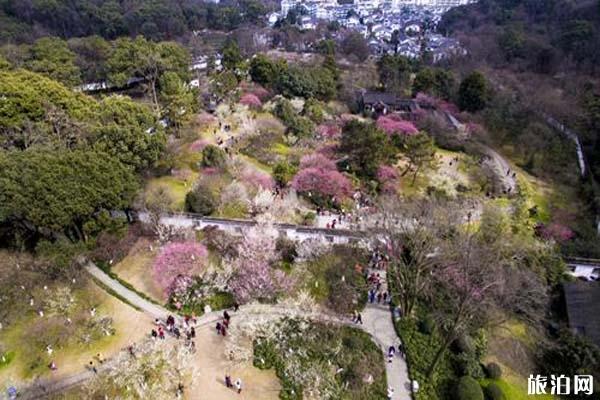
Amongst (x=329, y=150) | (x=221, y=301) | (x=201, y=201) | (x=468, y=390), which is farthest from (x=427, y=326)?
(x=329, y=150)

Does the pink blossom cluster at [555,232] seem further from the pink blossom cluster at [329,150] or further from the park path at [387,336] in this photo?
the pink blossom cluster at [329,150]

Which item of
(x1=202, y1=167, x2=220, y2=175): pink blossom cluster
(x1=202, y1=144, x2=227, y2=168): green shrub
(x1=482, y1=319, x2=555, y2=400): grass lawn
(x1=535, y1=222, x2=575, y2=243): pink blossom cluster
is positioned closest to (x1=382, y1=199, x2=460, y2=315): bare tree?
(x1=482, y1=319, x2=555, y2=400): grass lawn

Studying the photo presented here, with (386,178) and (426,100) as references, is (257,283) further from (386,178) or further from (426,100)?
(426,100)

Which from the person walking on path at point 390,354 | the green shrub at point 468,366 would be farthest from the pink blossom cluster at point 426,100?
the person walking on path at point 390,354

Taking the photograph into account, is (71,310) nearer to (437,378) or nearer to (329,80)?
(437,378)

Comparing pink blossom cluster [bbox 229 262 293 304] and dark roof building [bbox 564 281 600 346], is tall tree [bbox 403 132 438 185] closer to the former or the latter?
dark roof building [bbox 564 281 600 346]

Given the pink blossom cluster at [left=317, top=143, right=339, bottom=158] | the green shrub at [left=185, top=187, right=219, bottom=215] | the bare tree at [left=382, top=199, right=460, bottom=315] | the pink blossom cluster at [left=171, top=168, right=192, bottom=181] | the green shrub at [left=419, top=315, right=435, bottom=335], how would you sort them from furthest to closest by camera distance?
the pink blossom cluster at [left=317, top=143, right=339, bottom=158]
the pink blossom cluster at [left=171, top=168, right=192, bottom=181]
the green shrub at [left=185, top=187, right=219, bottom=215]
the green shrub at [left=419, top=315, right=435, bottom=335]
the bare tree at [left=382, top=199, right=460, bottom=315]
